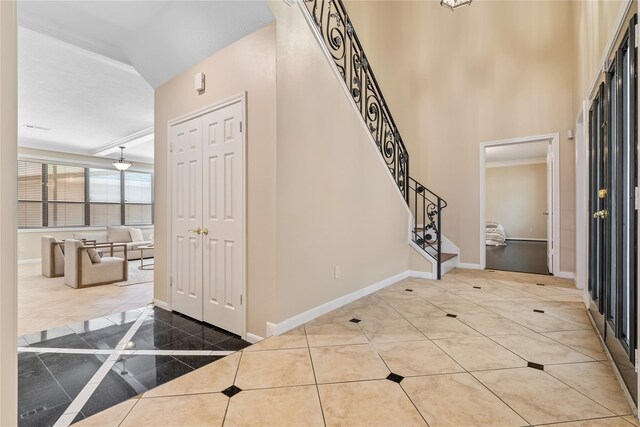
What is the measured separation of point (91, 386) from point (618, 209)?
11.6 feet

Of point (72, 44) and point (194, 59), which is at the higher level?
point (72, 44)

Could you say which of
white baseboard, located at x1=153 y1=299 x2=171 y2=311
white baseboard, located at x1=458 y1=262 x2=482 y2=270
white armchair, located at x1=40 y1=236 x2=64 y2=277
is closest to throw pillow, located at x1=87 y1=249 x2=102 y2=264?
white armchair, located at x1=40 y1=236 x2=64 y2=277

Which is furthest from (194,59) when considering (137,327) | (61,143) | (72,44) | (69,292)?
(61,143)

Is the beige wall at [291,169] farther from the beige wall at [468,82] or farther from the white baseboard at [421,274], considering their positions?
the beige wall at [468,82]

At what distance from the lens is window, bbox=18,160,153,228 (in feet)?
24.8

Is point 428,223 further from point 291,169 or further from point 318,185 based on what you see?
point 291,169

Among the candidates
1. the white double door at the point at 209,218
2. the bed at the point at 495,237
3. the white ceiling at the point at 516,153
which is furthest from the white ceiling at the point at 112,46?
the bed at the point at 495,237

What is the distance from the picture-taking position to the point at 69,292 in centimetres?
446

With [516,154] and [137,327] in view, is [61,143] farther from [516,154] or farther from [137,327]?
[516,154]

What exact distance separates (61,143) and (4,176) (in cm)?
887

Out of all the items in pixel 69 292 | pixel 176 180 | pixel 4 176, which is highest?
pixel 176 180

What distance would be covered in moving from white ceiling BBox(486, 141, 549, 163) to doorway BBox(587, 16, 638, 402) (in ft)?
19.9

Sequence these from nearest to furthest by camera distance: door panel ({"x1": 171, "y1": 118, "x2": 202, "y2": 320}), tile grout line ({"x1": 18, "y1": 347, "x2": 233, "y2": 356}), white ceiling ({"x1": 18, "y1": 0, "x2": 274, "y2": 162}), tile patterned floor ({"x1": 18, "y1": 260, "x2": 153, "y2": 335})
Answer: tile grout line ({"x1": 18, "y1": 347, "x2": 233, "y2": 356}) → white ceiling ({"x1": 18, "y1": 0, "x2": 274, "y2": 162}) → door panel ({"x1": 171, "y1": 118, "x2": 202, "y2": 320}) → tile patterned floor ({"x1": 18, "y1": 260, "x2": 153, "y2": 335})

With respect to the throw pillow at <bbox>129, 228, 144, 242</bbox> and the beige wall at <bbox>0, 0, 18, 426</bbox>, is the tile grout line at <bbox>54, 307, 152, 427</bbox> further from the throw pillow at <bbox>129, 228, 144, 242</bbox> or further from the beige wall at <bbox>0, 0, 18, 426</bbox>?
the throw pillow at <bbox>129, 228, 144, 242</bbox>
